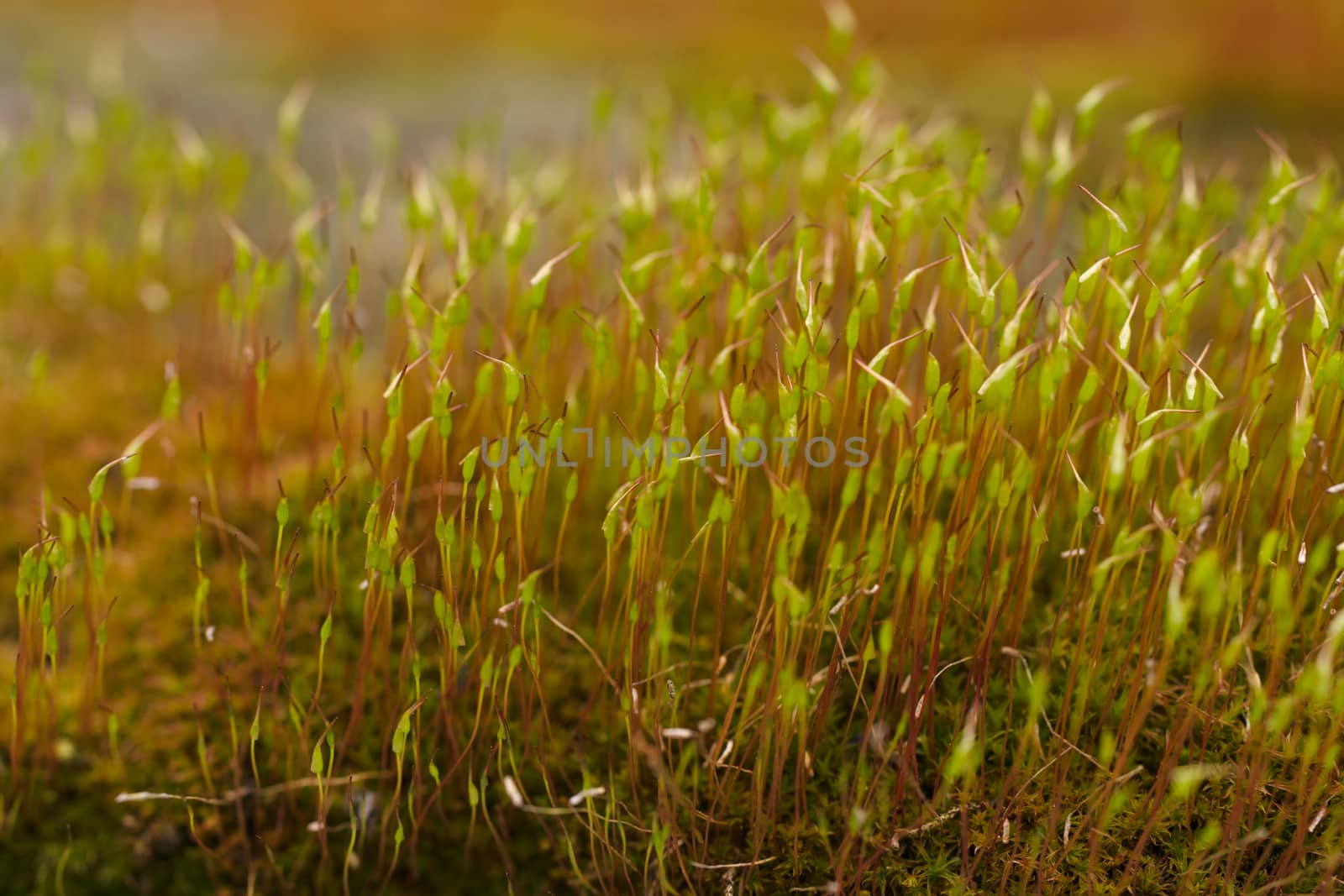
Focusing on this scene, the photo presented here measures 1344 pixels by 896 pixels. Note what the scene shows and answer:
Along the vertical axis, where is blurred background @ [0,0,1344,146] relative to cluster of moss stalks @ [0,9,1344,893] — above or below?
above

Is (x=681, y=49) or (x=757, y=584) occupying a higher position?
(x=681, y=49)

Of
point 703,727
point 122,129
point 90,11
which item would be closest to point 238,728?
point 703,727

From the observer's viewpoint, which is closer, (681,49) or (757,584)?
(757,584)

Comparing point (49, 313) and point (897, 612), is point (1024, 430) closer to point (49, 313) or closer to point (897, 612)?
point (897, 612)

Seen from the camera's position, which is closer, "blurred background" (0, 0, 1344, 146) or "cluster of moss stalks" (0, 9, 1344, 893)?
"cluster of moss stalks" (0, 9, 1344, 893)
